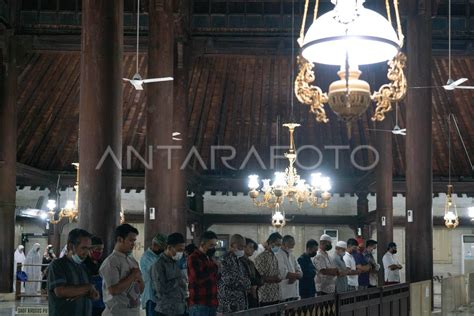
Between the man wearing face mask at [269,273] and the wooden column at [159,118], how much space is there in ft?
13.6

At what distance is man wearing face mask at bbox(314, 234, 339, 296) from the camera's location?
29.1 feet

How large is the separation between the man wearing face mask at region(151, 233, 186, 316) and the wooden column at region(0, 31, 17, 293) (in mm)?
9003

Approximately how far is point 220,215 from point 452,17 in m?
9.37

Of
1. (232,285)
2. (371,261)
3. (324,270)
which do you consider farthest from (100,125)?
(371,261)

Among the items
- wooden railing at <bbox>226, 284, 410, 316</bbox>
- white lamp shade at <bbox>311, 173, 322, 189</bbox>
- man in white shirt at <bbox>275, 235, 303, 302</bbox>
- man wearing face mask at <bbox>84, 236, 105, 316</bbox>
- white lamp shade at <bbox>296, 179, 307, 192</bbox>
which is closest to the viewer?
wooden railing at <bbox>226, 284, 410, 316</bbox>

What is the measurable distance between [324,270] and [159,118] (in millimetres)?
4227

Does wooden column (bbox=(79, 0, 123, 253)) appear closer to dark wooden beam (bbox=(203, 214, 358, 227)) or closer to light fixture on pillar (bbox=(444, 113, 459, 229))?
light fixture on pillar (bbox=(444, 113, 459, 229))

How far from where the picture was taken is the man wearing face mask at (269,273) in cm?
784

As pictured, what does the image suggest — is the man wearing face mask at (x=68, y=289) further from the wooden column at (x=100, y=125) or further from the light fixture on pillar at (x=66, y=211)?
the light fixture on pillar at (x=66, y=211)

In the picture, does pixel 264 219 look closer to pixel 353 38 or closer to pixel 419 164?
pixel 419 164

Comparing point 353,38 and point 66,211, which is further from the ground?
point 353,38

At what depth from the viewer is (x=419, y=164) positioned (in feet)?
39.4

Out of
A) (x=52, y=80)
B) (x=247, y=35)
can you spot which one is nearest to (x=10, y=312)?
(x=247, y=35)

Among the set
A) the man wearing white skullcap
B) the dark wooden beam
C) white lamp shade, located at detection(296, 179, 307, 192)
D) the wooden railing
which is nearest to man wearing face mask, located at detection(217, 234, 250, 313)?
the wooden railing
